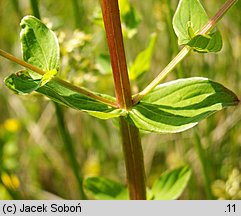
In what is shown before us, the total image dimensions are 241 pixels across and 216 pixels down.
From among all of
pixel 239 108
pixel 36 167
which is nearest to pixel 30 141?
pixel 36 167

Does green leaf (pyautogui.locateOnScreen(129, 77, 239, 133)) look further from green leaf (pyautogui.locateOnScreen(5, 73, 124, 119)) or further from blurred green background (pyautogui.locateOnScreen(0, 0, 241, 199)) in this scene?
blurred green background (pyautogui.locateOnScreen(0, 0, 241, 199))

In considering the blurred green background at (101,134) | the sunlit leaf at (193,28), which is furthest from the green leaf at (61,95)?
the blurred green background at (101,134)

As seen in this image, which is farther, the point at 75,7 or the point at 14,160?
the point at 14,160

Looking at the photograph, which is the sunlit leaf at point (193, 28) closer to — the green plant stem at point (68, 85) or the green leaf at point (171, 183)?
the green plant stem at point (68, 85)

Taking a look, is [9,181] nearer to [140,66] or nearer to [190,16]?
[140,66]

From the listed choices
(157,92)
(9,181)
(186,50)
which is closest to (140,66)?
(157,92)
